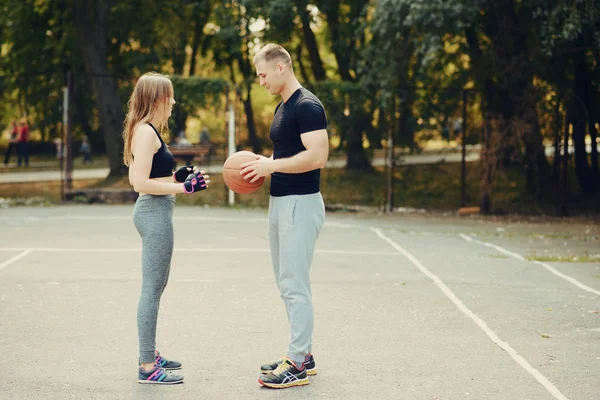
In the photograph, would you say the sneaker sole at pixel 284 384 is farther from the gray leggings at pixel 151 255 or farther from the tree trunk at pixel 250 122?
the tree trunk at pixel 250 122

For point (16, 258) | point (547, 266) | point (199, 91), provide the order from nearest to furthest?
point (16, 258), point (547, 266), point (199, 91)

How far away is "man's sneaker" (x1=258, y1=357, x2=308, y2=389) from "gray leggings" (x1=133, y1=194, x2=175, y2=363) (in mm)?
777

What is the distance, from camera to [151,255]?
5820 mm

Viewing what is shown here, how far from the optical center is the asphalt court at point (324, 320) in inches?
234

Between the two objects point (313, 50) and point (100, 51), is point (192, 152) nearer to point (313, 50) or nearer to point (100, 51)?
point (100, 51)

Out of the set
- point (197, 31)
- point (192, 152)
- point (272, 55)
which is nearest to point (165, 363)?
point (272, 55)

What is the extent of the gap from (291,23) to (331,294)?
1517cm

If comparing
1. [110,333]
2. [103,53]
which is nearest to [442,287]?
[110,333]

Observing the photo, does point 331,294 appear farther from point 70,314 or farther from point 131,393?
point 131,393

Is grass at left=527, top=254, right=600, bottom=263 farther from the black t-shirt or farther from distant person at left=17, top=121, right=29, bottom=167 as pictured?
distant person at left=17, top=121, right=29, bottom=167

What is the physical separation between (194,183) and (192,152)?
15.6m

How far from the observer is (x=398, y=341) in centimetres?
718

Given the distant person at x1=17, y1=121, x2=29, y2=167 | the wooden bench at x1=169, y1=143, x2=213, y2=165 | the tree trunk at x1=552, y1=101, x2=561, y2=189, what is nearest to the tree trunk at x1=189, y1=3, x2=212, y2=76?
the distant person at x1=17, y1=121, x2=29, y2=167

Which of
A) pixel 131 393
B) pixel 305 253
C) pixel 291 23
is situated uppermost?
pixel 291 23
